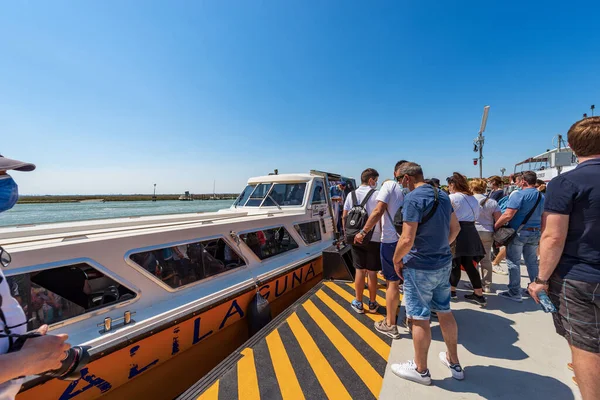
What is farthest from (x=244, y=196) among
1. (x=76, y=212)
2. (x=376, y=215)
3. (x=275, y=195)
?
(x=76, y=212)

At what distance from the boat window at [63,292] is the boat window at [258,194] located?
3596mm

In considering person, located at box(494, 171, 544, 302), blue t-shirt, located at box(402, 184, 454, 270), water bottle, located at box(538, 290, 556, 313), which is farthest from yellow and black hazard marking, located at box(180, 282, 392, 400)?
person, located at box(494, 171, 544, 302)

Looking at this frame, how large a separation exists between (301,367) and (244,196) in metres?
4.56

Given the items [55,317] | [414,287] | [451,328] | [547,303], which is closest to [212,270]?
[55,317]

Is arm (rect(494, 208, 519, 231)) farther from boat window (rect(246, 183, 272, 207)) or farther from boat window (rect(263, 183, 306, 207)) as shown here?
boat window (rect(246, 183, 272, 207))

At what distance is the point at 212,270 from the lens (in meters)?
3.35

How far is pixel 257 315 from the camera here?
3.34 metres

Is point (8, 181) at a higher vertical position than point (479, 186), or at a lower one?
lower

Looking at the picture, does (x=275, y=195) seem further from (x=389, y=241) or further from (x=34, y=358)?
(x=34, y=358)

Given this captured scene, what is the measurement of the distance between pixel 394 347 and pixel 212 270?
2320mm

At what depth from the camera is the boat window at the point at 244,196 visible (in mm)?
6205

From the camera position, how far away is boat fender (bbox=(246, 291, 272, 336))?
3338 millimetres

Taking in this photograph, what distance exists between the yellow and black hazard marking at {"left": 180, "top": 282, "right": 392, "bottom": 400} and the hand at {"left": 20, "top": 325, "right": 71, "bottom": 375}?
1333 millimetres

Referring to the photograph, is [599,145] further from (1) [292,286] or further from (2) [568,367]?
(1) [292,286]
